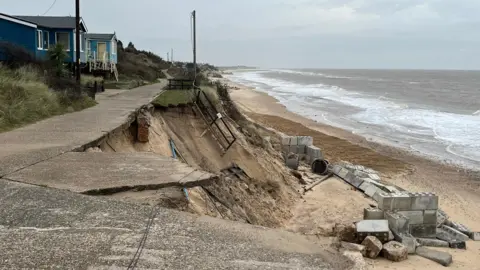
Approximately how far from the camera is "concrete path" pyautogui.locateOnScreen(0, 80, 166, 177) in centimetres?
712

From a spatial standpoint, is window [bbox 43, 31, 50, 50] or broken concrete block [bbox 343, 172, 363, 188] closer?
broken concrete block [bbox 343, 172, 363, 188]

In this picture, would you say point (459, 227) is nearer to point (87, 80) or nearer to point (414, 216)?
point (414, 216)

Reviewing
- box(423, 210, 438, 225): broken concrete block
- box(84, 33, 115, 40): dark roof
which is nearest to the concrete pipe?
box(423, 210, 438, 225): broken concrete block

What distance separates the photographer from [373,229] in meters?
9.55

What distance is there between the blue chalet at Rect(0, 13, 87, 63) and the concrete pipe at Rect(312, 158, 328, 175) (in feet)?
52.0

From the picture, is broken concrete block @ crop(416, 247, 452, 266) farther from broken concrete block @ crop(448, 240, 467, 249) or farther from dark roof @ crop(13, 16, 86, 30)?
dark roof @ crop(13, 16, 86, 30)

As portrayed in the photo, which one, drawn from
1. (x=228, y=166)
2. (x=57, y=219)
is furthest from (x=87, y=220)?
(x=228, y=166)

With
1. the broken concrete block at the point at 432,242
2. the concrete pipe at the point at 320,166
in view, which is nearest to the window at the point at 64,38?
the concrete pipe at the point at 320,166

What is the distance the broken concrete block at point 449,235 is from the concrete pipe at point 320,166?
221 inches

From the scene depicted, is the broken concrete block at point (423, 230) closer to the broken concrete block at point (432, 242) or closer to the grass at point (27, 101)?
the broken concrete block at point (432, 242)

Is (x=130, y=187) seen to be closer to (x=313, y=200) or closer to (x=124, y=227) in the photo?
(x=124, y=227)

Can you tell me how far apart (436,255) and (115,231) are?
23.6 ft

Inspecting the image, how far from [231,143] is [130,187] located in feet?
29.4

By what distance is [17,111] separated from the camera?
11289 mm
